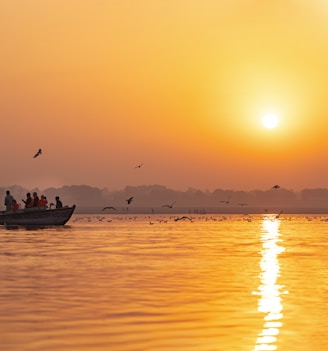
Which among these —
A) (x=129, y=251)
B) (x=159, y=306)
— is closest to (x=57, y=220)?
(x=129, y=251)

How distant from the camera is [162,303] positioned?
20.2 metres

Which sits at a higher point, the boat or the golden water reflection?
the boat

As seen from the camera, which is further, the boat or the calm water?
the boat

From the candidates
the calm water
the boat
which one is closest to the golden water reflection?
the calm water

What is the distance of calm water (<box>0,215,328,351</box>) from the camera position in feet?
49.5

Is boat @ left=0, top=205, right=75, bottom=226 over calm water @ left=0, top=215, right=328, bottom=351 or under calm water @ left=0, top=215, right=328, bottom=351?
over

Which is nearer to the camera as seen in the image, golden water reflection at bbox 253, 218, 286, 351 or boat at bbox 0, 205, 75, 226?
golden water reflection at bbox 253, 218, 286, 351

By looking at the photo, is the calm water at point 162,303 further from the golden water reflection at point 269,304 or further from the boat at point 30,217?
the boat at point 30,217

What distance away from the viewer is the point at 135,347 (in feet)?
47.3

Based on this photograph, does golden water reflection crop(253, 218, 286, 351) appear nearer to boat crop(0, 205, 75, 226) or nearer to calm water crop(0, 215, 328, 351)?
calm water crop(0, 215, 328, 351)

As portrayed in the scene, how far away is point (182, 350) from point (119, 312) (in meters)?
4.60

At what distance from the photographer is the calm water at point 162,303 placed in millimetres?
15094

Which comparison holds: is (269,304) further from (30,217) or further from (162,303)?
(30,217)

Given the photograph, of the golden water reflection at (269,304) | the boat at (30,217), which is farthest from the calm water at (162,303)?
the boat at (30,217)
